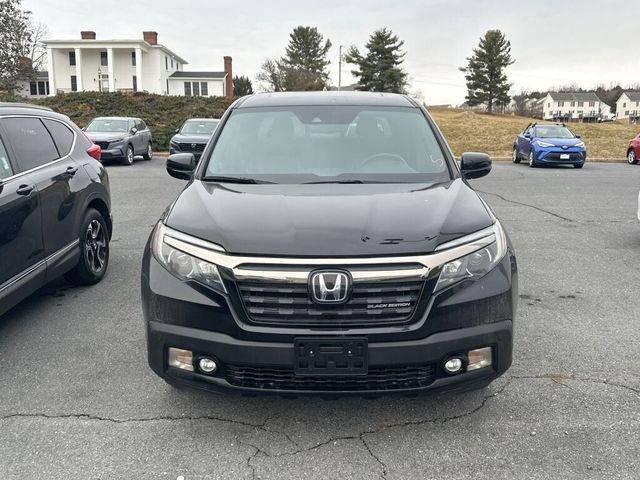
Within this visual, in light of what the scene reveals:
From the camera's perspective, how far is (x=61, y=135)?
536cm

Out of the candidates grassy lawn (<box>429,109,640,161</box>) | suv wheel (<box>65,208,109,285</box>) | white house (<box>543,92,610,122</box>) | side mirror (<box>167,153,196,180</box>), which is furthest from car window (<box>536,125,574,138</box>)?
white house (<box>543,92,610,122</box>)

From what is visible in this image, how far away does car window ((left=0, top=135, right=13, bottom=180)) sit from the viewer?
4152 millimetres

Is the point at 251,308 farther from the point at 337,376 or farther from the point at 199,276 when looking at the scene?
the point at 337,376

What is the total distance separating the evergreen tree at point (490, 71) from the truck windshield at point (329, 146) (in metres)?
69.2

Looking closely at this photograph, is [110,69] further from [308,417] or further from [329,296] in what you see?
[329,296]

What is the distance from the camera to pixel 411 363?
103 inches

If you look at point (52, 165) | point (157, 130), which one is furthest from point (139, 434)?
point (157, 130)

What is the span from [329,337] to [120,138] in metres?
18.0

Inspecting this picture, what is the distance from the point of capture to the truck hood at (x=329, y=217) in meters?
2.69

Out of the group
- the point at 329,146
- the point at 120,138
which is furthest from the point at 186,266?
the point at 120,138

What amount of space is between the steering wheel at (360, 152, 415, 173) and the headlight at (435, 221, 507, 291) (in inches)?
41.5

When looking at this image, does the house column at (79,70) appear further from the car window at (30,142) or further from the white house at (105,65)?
the car window at (30,142)

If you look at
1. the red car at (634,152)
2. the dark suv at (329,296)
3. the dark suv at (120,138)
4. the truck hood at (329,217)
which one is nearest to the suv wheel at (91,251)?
the truck hood at (329,217)

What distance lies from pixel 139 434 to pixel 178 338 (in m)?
0.63
